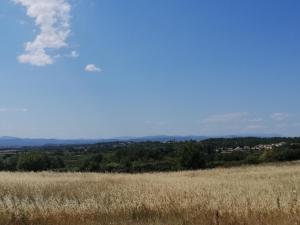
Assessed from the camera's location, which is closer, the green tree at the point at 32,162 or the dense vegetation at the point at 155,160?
the dense vegetation at the point at 155,160

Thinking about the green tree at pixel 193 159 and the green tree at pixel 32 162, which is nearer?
the green tree at pixel 193 159

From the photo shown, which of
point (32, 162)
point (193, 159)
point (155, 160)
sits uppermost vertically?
point (193, 159)

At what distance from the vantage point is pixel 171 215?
29.8ft

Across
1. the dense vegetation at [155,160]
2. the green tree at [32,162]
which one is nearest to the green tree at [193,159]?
the dense vegetation at [155,160]

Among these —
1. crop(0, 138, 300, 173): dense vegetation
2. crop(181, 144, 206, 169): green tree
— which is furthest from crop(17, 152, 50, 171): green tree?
crop(181, 144, 206, 169): green tree

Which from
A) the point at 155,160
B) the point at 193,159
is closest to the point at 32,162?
the point at 193,159

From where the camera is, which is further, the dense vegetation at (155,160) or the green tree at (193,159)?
the dense vegetation at (155,160)

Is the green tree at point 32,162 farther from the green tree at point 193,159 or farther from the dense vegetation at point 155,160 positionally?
the green tree at point 193,159

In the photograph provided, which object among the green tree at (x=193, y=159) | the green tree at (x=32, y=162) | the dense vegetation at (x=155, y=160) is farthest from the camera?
the green tree at (x=32, y=162)

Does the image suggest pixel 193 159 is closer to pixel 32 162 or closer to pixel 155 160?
pixel 155 160

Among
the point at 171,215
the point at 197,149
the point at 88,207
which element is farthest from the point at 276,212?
the point at 197,149

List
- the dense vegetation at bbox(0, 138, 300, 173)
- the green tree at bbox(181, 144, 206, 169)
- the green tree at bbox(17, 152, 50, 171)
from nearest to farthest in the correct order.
A: the green tree at bbox(181, 144, 206, 169)
the dense vegetation at bbox(0, 138, 300, 173)
the green tree at bbox(17, 152, 50, 171)

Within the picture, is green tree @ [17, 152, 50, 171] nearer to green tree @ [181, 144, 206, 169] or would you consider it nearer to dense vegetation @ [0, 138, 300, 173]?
dense vegetation @ [0, 138, 300, 173]

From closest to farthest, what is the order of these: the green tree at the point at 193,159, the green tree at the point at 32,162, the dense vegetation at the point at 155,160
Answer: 1. the green tree at the point at 193,159
2. the dense vegetation at the point at 155,160
3. the green tree at the point at 32,162
